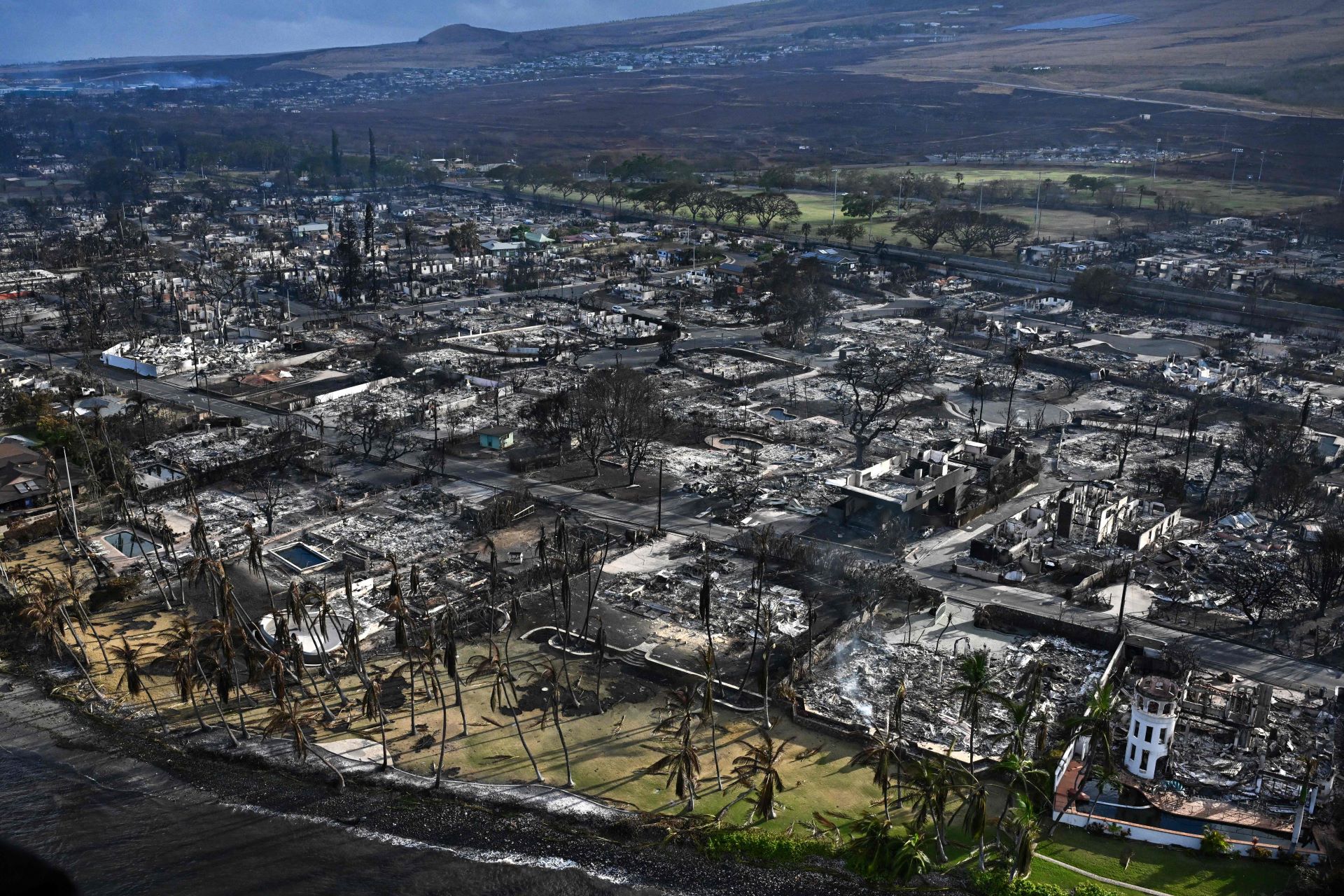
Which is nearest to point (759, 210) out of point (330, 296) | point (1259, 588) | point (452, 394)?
point (330, 296)

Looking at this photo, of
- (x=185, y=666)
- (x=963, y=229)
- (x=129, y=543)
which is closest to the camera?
(x=185, y=666)

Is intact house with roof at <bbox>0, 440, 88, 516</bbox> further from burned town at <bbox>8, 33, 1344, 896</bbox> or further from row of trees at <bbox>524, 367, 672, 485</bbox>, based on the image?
row of trees at <bbox>524, 367, 672, 485</bbox>

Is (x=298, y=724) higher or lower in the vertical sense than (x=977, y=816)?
higher

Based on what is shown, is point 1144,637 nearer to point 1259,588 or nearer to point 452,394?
point 1259,588

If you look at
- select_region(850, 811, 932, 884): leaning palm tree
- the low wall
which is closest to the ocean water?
select_region(850, 811, 932, 884): leaning palm tree

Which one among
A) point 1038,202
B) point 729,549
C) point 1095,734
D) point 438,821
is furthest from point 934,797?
point 1038,202

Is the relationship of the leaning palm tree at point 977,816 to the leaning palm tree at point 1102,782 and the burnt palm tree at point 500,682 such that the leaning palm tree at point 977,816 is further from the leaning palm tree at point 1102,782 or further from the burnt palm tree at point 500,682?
the burnt palm tree at point 500,682

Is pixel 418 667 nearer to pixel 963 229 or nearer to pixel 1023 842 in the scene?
pixel 1023 842
